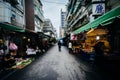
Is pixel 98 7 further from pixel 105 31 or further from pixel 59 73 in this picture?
pixel 59 73

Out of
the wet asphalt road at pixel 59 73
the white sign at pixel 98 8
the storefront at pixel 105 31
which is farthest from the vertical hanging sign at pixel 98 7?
the wet asphalt road at pixel 59 73

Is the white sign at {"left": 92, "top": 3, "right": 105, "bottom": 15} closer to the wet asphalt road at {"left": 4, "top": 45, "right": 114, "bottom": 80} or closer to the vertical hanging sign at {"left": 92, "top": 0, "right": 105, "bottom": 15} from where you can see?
the vertical hanging sign at {"left": 92, "top": 0, "right": 105, "bottom": 15}

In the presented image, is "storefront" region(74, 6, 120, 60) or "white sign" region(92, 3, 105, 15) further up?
"white sign" region(92, 3, 105, 15)

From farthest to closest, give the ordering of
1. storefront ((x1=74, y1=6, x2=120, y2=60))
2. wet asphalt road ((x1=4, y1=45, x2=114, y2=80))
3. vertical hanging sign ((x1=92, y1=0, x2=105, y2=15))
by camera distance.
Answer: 1. vertical hanging sign ((x1=92, y1=0, x2=105, y2=15))
2. storefront ((x1=74, y1=6, x2=120, y2=60))
3. wet asphalt road ((x1=4, y1=45, x2=114, y2=80))

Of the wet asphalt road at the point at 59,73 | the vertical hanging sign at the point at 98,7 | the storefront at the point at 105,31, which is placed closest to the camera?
the wet asphalt road at the point at 59,73

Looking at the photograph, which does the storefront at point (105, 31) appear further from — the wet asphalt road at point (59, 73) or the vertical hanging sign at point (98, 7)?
the wet asphalt road at point (59, 73)

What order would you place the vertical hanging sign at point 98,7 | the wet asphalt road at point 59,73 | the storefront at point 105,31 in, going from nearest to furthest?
1. the wet asphalt road at point 59,73
2. the storefront at point 105,31
3. the vertical hanging sign at point 98,7

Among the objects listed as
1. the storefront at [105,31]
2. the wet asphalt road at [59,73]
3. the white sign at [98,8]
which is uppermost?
the white sign at [98,8]

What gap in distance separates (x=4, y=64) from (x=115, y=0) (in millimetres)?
12898

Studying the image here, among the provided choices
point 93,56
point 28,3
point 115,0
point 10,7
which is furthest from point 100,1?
point 28,3

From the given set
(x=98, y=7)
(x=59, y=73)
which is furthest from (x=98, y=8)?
(x=59, y=73)

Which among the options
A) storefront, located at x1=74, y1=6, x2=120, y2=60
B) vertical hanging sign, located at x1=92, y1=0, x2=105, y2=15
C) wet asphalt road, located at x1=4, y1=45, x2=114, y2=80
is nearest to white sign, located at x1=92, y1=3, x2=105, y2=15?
vertical hanging sign, located at x1=92, y1=0, x2=105, y2=15

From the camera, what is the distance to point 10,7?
27.8 meters

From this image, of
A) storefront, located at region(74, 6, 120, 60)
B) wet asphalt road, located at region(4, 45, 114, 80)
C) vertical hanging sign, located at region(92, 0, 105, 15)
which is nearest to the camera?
wet asphalt road, located at region(4, 45, 114, 80)
